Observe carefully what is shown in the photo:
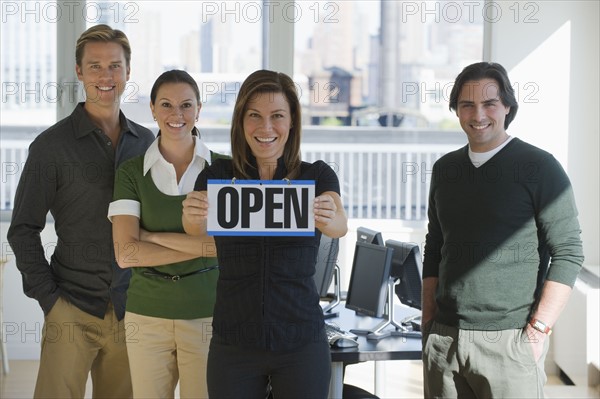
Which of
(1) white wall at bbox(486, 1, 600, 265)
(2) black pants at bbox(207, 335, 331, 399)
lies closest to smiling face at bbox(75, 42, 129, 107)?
(2) black pants at bbox(207, 335, 331, 399)

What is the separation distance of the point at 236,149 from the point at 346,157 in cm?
384

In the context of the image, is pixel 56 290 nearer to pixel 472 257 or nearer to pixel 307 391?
pixel 307 391

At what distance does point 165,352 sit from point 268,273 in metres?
0.61

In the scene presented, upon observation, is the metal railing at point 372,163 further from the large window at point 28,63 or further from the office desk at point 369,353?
the office desk at point 369,353

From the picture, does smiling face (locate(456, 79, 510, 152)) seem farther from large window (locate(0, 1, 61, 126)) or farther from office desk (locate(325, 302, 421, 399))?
large window (locate(0, 1, 61, 126))

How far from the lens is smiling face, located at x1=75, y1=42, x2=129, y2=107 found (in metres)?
2.98

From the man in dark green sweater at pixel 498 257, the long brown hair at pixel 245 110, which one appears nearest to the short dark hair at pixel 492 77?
the man in dark green sweater at pixel 498 257

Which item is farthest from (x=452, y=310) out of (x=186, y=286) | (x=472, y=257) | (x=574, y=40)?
(x=574, y=40)

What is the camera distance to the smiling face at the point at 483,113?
8.79 ft

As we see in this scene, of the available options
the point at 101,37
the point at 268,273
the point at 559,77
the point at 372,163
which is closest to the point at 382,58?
the point at 372,163

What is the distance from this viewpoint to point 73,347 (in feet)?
9.67

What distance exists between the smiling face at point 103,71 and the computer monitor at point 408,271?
1.48 m

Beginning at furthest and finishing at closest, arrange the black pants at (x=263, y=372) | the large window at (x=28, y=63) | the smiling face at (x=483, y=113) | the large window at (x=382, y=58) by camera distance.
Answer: the large window at (x=382, y=58) → the large window at (x=28, y=63) → the smiling face at (x=483, y=113) → the black pants at (x=263, y=372)

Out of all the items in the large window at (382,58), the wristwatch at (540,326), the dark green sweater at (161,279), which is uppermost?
the large window at (382,58)
